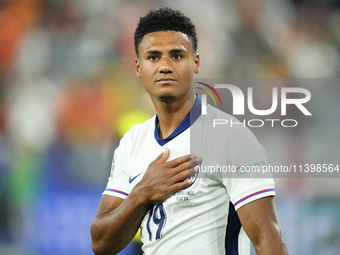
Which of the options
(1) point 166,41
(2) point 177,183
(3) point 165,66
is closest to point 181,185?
(2) point 177,183

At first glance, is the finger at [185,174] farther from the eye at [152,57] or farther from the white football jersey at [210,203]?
the eye at [152,57]

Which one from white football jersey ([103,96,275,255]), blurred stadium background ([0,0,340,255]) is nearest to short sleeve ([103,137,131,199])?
white football jersey ([103,96,275,255])

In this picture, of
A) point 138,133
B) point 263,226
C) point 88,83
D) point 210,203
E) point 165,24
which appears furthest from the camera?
point 88,83

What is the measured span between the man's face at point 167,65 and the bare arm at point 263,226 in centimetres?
58

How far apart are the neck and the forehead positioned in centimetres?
24

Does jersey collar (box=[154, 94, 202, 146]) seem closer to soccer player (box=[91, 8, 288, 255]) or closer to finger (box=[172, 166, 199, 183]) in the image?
soccer player (box=[91, 8, 288, 255])

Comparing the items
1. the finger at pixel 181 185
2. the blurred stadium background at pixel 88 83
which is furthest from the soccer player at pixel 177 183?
the blurred stadium background at pixel 88 83

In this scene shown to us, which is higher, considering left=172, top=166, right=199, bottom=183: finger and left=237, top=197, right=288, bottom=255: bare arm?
left=172, top=166, right=199, bottom=183: finger

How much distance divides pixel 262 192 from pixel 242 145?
0.19m

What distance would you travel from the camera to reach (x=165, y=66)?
4.83 ft

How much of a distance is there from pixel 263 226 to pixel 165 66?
75 centimetres

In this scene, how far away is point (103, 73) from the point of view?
3.70 meters

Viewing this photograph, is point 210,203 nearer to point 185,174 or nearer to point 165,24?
point 185,174

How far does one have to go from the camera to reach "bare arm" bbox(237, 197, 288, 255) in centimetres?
115
